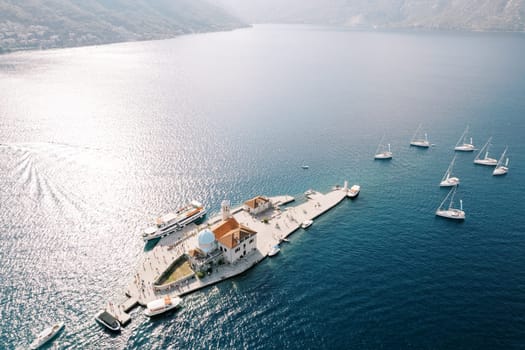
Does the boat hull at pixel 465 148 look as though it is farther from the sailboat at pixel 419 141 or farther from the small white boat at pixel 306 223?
the small white boat at pixel 306 223

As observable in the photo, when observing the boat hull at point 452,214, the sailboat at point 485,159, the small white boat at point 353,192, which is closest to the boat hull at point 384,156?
the small white boat at point 353,192

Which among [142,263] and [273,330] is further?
[142,263]

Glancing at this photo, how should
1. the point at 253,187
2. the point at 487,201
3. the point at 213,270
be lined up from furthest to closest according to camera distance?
the point at 253,187 → the point at 487,201 → the point at 213,270

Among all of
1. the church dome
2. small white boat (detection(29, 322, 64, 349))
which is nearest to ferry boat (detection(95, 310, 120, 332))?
small white boat (detection(29, 322, 64, 349))

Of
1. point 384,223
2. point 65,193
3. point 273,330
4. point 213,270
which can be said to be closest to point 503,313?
point 384,223

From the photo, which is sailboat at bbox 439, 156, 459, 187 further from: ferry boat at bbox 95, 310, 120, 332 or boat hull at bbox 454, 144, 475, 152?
ferry boat at bbox 95, 310, 120, 332

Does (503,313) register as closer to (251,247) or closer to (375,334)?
→ (375,334)
